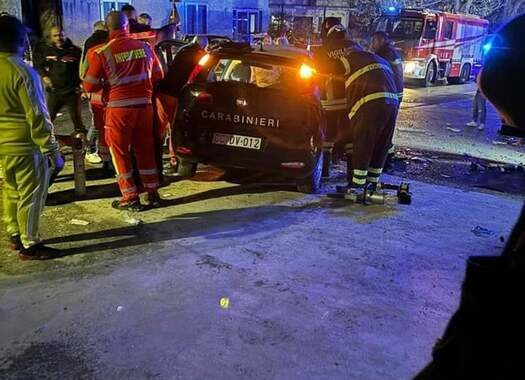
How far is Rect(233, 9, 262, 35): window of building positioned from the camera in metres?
25.9

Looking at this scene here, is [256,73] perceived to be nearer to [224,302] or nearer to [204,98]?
[204,98]

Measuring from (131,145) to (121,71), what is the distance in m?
0.78

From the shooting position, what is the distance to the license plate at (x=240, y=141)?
6020 mm

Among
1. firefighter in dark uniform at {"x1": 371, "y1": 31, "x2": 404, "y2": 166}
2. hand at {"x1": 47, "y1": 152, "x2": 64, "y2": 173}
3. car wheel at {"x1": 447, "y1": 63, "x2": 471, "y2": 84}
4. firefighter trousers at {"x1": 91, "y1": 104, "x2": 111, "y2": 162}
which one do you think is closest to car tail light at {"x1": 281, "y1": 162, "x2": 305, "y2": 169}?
firefighter in dark uniform at {"x1": 371, "y1": 31, "x2": 404, "y2": 166}

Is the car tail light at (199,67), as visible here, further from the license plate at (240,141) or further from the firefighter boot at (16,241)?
the firefighter boot at (16,241)

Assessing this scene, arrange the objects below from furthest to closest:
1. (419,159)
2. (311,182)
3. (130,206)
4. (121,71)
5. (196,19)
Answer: (196,19)
(419,159)
(311,182)
(130,206)
(121,71)

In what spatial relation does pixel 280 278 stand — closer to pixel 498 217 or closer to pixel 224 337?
pixel 224 337

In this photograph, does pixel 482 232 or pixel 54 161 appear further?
pixel 482 232

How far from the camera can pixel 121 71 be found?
527 cm

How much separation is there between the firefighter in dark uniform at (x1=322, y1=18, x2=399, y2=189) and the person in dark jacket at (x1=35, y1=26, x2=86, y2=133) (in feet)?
11.8

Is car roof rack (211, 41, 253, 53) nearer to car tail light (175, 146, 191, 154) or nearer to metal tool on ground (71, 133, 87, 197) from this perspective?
car tail light (175, 146, 191, 154)

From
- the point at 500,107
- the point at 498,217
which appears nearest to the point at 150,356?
the point at 500,107

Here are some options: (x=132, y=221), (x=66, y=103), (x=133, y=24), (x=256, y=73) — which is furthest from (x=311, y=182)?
(x=66, y=103)

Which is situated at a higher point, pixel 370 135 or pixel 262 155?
pixel 370 135
